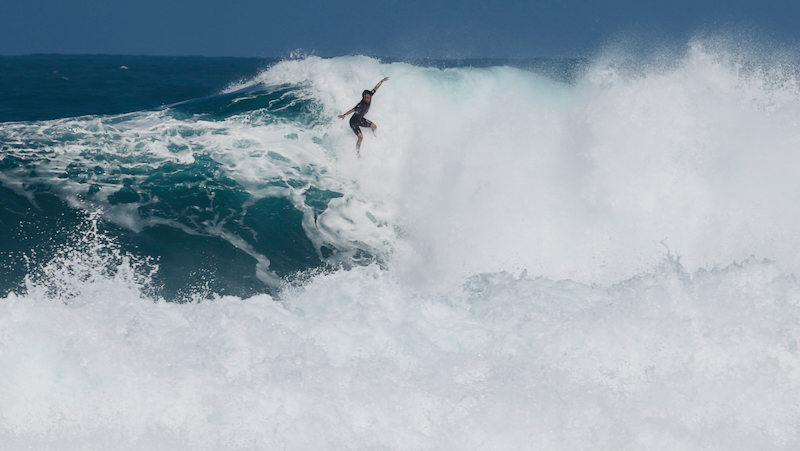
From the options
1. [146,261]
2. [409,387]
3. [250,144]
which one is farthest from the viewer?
[250,144]

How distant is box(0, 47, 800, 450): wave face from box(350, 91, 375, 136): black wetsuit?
1.18 ft

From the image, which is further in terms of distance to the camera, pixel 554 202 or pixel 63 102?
pixel 63 102

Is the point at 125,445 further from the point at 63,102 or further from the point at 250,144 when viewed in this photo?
the point at 63,102

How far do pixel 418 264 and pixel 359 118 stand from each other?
4.06 m

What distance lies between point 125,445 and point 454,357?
285 cm

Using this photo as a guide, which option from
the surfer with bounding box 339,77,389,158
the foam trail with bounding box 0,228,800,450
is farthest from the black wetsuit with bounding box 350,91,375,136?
the foam trail with bounding box 0,228,800,450

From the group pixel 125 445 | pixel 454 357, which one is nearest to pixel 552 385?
pixel 454 357

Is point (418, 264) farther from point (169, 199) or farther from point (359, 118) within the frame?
point (169, 199)

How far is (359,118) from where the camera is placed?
12.4 metres

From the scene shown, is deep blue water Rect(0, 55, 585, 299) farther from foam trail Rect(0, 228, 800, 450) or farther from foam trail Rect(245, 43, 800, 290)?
foam trail Rect(0, 228, 800, 450)

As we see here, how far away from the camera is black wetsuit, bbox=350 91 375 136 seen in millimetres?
12227

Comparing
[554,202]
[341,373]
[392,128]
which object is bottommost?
[341,373]

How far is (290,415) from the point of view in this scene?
5.15m

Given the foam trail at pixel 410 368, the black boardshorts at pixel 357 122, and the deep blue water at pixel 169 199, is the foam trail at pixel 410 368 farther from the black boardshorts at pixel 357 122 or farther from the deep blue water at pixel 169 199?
the black boardshorts at pixel 357 122
